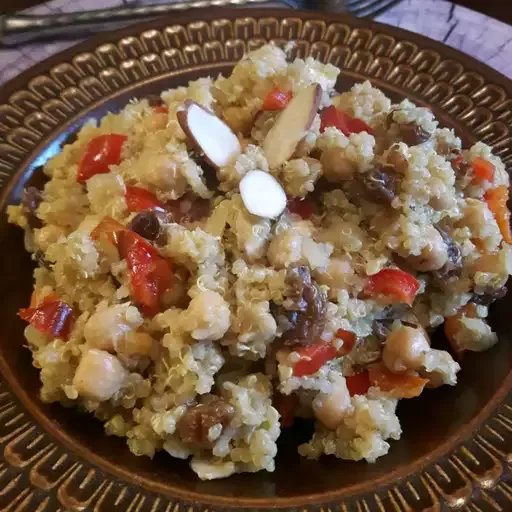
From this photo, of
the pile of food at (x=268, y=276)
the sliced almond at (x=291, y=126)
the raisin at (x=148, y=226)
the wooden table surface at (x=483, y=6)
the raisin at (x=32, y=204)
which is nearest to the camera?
the pile of food at (x=268, y=276)

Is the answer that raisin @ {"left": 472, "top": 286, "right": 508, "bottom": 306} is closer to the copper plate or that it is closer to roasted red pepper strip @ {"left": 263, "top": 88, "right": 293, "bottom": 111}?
the copper plate

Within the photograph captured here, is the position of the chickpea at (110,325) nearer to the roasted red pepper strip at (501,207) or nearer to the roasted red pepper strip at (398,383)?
the roasted red pepper strip at (398,383)

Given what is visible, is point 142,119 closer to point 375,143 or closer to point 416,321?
point 375,143

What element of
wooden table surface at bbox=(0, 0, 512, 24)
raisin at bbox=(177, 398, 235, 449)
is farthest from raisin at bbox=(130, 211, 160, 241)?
wooden table surface at bbox=(0, 0, 512, 24)

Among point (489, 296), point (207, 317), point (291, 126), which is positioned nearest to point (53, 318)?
point (207, 317)

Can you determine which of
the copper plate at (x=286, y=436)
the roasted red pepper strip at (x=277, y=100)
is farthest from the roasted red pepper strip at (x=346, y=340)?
the roasted red pepper strip at (x=277, y=100)

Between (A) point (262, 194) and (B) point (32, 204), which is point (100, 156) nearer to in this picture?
(B) point (32, 204)

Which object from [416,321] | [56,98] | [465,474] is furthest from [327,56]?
[465,474]
